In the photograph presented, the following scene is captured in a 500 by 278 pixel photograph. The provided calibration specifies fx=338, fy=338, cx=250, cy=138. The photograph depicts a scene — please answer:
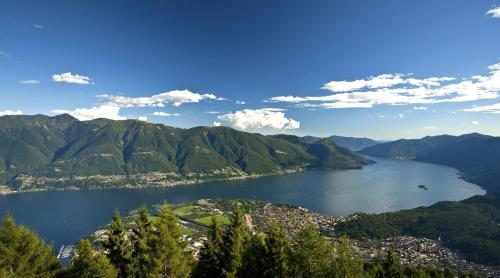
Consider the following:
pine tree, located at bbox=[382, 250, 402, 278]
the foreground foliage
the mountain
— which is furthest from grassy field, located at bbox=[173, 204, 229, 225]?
pine tree, located at bbox=[382, 250, 402, 278]

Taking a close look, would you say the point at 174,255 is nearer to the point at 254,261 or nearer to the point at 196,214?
the point at 254,261

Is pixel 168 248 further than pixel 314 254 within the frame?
Yes

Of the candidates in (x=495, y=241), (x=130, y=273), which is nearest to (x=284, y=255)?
(x=130, y=273)

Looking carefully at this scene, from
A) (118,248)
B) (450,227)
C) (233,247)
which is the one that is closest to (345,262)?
(233,247)

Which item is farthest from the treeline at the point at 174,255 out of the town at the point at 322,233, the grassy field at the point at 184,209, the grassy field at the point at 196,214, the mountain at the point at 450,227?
the grassy field at the point at 184,209

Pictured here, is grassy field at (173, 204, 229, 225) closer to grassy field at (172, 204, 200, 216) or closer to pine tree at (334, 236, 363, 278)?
grassy field at (172, 204, 200, 216)

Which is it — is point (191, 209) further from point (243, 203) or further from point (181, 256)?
point (181, 256)

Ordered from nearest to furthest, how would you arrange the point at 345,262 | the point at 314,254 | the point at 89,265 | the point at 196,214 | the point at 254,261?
the point at 345,262 → the point at 314,254 → the point at 89,265 → the point at 254,261 → the point at 196,214

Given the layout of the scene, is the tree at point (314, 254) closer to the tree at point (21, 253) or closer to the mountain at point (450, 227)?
the tree at point (21, 253)
